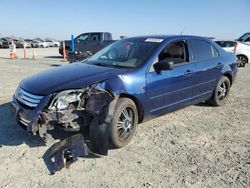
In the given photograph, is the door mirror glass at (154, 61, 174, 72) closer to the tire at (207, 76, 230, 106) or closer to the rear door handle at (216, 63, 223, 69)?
the rear door handle at (216, 63, 223, 69)

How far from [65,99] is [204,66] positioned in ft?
10.2

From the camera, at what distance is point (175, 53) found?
5.34m

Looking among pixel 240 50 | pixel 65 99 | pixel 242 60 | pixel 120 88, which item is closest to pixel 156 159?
pixel 120 88

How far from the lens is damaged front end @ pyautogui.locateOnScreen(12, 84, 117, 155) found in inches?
149

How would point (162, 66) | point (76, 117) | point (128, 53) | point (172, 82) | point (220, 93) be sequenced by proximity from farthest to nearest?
point (220, 93)
point (128, 53)
point (172, 82)
point (162, 66)
point (76, 117)

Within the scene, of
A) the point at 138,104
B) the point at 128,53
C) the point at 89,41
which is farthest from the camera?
the point at 89,41

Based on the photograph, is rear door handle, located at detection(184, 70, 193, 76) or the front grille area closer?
the front grille area

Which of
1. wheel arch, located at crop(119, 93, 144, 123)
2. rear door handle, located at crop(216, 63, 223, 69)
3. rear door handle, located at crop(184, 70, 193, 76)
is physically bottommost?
wheel arch, located at crop(119, 93, 144, 123)

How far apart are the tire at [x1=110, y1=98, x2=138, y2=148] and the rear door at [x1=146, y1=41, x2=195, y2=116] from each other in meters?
0.38

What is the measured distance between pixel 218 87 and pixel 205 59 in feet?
2.75

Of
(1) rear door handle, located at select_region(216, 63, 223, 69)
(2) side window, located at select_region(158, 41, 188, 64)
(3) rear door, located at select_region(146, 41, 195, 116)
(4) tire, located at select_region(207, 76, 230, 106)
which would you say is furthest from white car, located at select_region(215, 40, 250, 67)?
(3) rear door, located at select_region(146, 41, 195, 116)

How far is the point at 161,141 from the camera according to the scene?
4.51 meters

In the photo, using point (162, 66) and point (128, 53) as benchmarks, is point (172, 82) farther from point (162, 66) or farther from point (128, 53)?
point (128, 53)

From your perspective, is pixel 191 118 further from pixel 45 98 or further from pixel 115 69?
pixel 45 98
